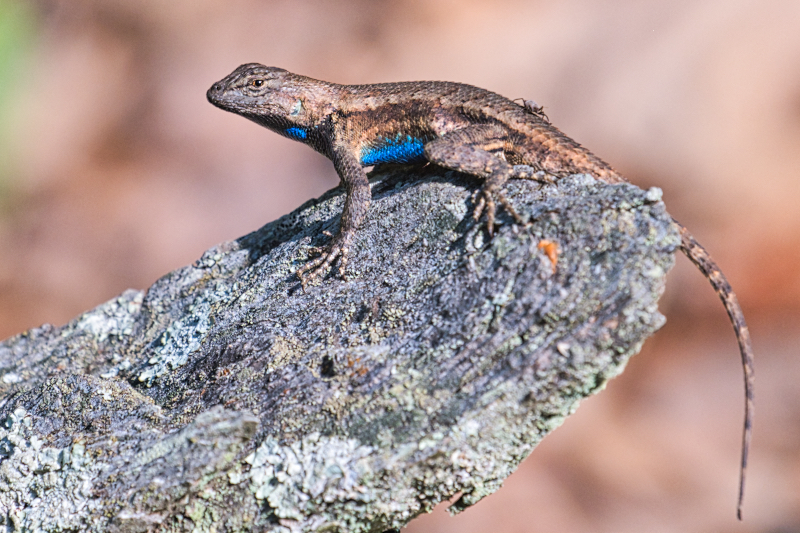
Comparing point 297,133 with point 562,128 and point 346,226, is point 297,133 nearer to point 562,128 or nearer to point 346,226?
point 346,226

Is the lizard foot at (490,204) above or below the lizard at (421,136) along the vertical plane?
below

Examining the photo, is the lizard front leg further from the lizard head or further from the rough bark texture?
the lizard head

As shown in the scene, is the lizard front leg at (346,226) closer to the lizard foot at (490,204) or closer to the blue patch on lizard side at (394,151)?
the blue patch on lizard side at (394,151)

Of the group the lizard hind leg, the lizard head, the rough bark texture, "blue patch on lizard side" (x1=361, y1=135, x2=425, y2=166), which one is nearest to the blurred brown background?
the lizard head

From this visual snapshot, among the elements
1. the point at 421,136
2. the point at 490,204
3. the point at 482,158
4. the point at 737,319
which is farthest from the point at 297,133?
the point at 737,319

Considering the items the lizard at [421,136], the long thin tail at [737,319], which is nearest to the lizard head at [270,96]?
the lizard at [421,136]

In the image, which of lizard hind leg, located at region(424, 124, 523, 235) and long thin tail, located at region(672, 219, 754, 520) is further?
lizard hind leg, located at region(424, 124, 523, 235)
